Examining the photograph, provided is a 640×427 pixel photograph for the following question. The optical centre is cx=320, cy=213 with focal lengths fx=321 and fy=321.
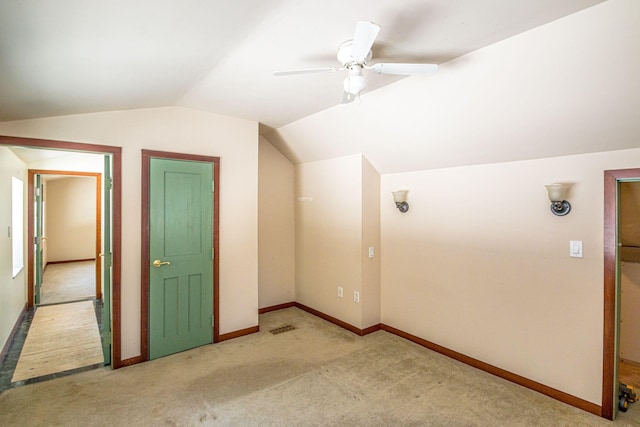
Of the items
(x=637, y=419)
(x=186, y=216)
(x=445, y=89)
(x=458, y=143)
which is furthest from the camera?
(x=186, y=216)

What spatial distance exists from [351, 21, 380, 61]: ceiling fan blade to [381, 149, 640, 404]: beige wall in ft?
6.16

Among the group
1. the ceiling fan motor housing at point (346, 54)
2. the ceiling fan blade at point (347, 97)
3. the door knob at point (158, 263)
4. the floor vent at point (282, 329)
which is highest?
the ceiling fan motor housing at point (346, 54)

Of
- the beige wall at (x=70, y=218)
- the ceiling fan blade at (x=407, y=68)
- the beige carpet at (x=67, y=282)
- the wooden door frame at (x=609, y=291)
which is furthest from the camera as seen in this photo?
the beige wall at (x=70, y=218)

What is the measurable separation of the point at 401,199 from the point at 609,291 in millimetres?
1867

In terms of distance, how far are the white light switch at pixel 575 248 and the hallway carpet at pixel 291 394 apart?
45.4 inches

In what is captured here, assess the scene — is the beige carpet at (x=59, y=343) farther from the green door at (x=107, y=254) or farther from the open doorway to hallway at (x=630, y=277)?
the open doorway to hallway at (x=630, y=277)

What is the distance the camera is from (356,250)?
3824mm

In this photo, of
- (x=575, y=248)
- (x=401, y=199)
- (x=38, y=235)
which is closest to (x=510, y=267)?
(x=575, y=248)

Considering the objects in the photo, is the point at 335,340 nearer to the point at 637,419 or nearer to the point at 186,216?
the point at 186,216

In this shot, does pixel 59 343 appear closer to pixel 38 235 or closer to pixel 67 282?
pixel 38 235

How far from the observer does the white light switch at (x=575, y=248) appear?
2.44m

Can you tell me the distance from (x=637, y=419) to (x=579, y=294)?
0.90 meters

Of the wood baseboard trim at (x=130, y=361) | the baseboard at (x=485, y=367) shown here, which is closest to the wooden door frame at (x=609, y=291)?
the baseboard at (x=485, y=367)

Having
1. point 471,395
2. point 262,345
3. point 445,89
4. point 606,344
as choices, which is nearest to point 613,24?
point 445,89
